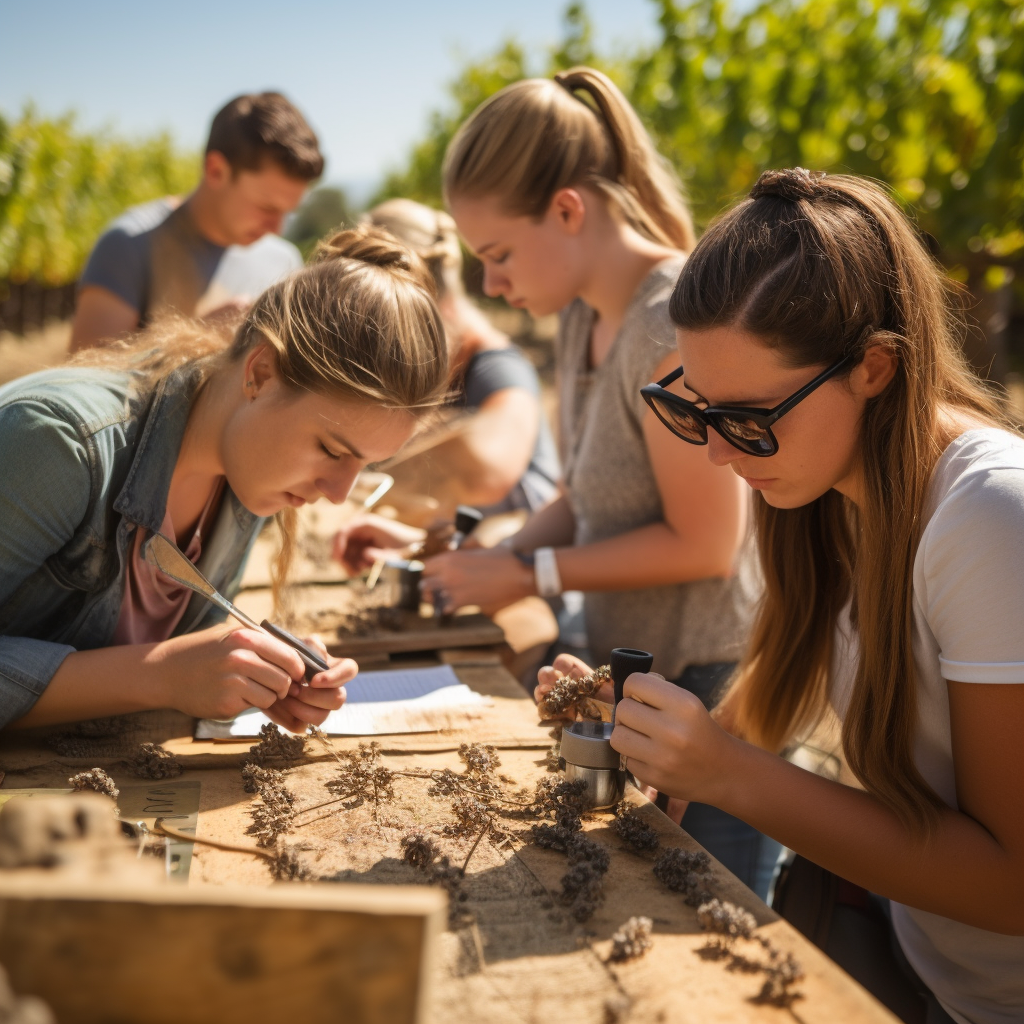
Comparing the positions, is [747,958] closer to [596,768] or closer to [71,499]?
[596,768]

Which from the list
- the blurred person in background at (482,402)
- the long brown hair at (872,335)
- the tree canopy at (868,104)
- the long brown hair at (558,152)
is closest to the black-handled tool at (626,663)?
the long brown hair at (872,335)

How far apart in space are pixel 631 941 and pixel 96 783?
89 cm

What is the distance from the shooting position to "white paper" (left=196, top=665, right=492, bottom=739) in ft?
6.18

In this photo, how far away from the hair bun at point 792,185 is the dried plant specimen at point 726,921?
1.12m

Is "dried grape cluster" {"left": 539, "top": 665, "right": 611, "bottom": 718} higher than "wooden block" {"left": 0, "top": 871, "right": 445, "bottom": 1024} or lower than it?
lower

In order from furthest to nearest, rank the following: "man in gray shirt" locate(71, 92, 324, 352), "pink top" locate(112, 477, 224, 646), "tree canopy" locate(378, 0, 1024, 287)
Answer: "tree canopy" locate(378, 0, 1024, 287), "man in gray shirt" locate(71, 92, 324, 352), "pink top" locate(112, 477, 224, 646)

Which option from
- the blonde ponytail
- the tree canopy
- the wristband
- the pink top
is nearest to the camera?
the pink top

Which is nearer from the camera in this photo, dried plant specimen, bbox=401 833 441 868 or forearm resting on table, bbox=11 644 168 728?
dried plant specimen, bbox=401 833 441 868

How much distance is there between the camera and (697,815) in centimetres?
235

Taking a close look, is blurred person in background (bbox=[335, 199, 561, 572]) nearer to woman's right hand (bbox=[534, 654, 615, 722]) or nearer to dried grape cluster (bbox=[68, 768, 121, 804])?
woman's right hand (bbox=[534, 654, 615, 722])

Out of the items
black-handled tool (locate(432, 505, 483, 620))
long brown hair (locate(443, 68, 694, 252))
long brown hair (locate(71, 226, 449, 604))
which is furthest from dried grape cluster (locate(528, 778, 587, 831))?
long brown hair (locate(443, 68, 694, 252))

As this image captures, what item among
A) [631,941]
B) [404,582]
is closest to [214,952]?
[631,941]

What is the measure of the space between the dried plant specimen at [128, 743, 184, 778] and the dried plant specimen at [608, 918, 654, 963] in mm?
854

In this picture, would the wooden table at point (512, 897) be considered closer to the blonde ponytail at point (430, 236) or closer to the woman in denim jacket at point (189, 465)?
the woman in denim jacket at point (189, 465)
